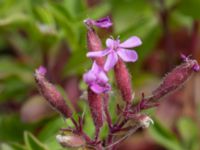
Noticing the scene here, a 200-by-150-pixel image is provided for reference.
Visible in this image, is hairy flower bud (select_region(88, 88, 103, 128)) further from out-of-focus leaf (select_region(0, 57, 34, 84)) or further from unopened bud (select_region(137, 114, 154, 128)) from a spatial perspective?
out-of-focus leaf (select_region(0, 57, 34, 84))

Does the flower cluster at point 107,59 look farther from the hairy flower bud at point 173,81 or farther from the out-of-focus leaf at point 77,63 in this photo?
the out-of-focus leaf at point 77,63

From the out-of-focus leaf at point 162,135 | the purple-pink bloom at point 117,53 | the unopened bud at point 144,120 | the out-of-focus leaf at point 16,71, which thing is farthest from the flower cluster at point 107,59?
the out-of-focus leaf at point 16,71

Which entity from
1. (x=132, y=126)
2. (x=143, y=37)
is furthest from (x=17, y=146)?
(x=143, y=37)

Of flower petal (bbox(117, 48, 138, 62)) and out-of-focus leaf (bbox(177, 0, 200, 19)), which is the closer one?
flower petal (bbox(117, 48, 138, 62))

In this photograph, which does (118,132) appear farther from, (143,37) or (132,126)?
(143,37)

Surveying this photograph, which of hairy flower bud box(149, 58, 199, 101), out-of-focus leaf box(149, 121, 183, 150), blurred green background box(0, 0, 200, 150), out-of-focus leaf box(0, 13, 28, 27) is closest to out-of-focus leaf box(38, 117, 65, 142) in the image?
blurred green background box(0, 0, 200, 150)

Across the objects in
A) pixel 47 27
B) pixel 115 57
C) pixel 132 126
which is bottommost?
pixel 132 126
